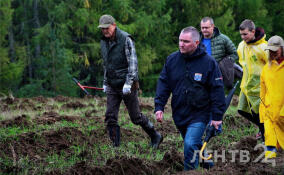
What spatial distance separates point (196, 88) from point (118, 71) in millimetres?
2160

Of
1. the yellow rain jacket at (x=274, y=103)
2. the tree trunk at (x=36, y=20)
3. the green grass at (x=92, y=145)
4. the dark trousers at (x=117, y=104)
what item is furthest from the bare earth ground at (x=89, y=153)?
the tree trunk at (x=36, y=20)

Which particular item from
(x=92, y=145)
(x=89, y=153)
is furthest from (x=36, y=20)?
(x=89, y=153)

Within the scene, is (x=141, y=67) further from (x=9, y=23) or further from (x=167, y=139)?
(x=167, y=139)

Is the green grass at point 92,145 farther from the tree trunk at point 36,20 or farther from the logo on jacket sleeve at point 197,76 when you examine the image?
the tree trunk at point 36,20

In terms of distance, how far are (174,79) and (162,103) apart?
33cm

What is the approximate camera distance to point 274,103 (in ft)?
17.8

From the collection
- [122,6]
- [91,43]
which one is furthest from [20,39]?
[122,6]

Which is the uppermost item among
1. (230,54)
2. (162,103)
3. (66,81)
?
(230,54)

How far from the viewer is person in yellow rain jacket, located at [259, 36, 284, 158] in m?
5.38

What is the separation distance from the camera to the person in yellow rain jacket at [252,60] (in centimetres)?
658

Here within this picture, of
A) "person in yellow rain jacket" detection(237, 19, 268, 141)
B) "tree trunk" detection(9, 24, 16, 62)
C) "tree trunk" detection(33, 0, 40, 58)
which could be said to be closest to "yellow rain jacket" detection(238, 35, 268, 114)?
"person in yellow rain jacket" detection(237, 19, 268, 141)

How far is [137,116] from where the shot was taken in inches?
274

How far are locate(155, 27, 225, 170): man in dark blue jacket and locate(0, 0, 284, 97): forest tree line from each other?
50.3 feet

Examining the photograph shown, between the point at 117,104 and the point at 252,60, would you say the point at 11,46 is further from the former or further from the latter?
the point at 252,60
